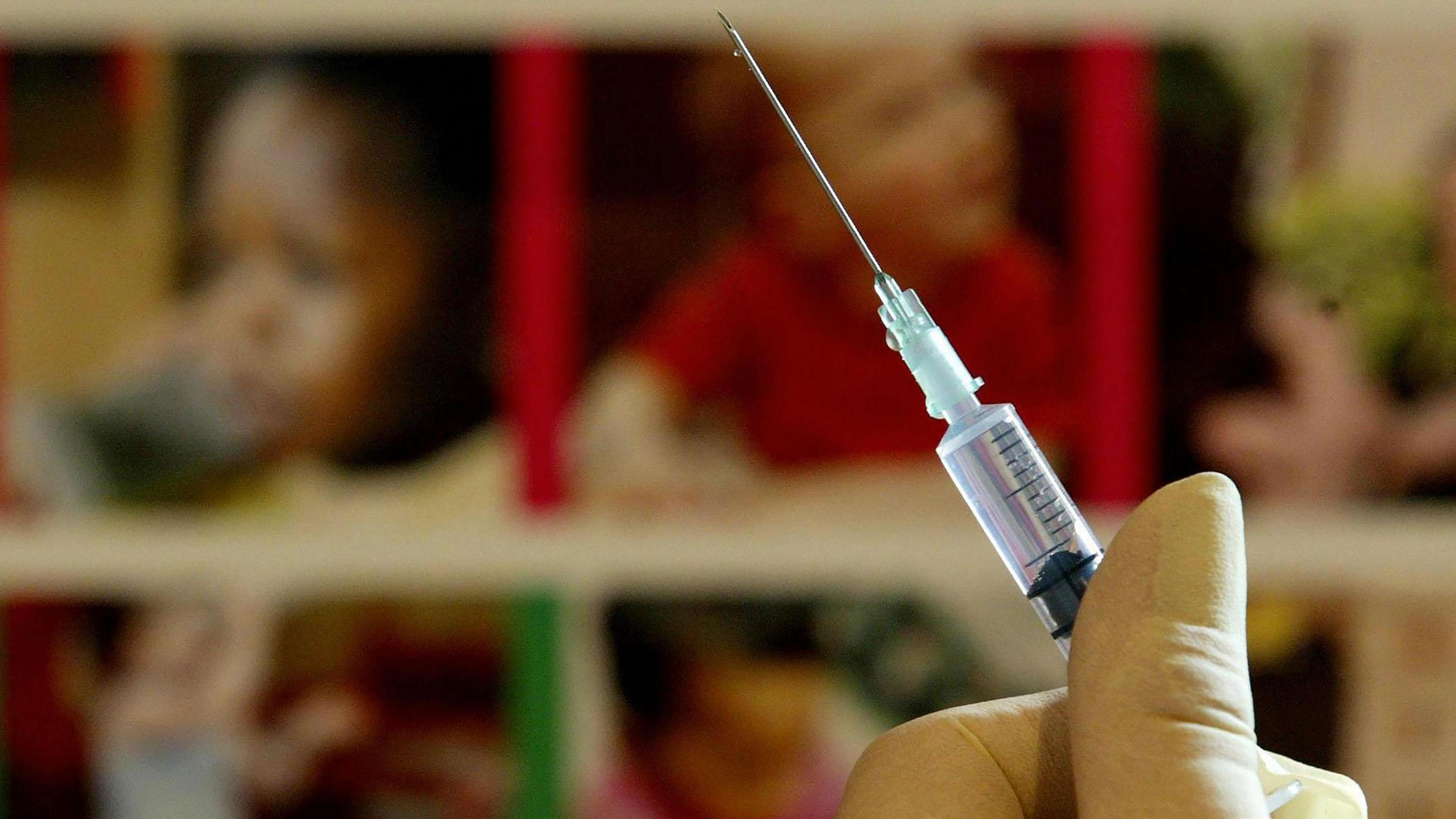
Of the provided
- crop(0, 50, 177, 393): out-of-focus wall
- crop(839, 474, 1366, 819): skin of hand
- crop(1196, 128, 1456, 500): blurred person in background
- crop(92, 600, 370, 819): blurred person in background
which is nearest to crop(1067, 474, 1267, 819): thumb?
crop(839, 474, 1366, 819): skin of hand

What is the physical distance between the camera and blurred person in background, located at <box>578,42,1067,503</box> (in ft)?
5.39

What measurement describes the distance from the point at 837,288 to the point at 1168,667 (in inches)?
49.4

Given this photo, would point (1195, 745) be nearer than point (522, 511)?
Yes

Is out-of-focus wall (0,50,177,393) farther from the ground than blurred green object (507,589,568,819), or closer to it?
farther from the ground

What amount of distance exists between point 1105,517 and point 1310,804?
1.25 metres

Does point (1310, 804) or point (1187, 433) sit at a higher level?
point (1187, 433)

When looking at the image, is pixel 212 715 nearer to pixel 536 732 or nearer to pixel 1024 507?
pixel 536 732

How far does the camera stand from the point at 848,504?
5.48 ft

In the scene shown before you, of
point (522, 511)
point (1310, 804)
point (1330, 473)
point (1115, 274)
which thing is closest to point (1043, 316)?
point (1115, 274)

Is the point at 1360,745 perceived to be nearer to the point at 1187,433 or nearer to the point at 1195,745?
the point at 1187,433

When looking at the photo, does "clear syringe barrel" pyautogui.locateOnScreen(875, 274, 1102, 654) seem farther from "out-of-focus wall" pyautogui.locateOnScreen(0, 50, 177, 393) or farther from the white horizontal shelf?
"out-of-focus wall" pyautogui.locateOnScreen(0, 50, 177, 393)

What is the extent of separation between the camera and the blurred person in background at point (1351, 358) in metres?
1.64

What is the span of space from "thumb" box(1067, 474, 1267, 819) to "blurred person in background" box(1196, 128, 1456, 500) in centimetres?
131

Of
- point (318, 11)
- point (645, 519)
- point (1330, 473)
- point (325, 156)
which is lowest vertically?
point (1330, 473)
